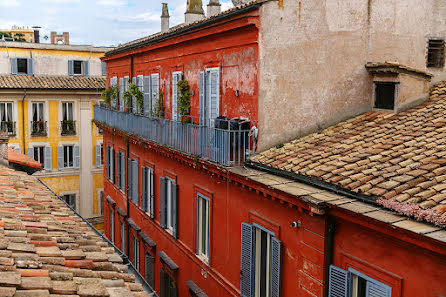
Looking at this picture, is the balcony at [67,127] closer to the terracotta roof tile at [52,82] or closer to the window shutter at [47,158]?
the window shutter at [47,158]

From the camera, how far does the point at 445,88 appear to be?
12.4m

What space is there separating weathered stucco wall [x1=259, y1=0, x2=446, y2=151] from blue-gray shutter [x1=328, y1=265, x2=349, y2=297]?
12.3 ft

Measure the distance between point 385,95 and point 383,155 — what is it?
12.5 feet

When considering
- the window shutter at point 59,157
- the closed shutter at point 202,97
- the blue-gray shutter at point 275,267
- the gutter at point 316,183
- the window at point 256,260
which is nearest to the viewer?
the gutter at point 316,183

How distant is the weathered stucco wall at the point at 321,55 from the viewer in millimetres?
10906

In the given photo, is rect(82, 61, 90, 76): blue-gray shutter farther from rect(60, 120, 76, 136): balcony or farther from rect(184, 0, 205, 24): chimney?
rect(184, 0, 205, 24): chimney

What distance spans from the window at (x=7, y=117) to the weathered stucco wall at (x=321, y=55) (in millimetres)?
24643

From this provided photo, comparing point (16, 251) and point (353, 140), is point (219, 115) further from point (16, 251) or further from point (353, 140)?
point (16, 251)

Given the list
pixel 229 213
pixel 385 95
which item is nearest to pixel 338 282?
pixel 229 213

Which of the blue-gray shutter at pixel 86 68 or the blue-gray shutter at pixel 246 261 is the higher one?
the blue-gray shutter at pixel 86 68

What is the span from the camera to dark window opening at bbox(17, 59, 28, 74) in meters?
32.4

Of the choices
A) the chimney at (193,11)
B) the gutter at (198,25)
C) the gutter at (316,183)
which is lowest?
the gutter at (316,183)

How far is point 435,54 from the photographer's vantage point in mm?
13500

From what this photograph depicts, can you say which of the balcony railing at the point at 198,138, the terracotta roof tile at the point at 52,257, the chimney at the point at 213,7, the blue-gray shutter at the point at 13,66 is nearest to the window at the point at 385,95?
the balcony railing at the point at 198,138
